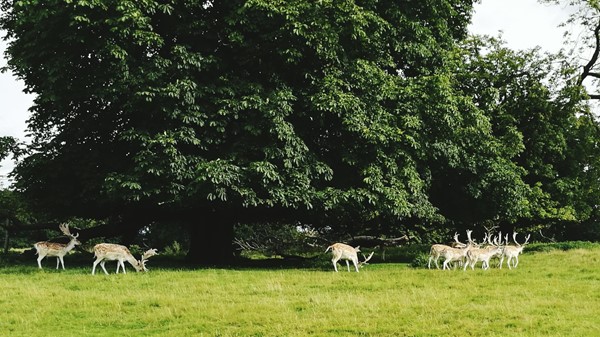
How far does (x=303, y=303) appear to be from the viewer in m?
13.5

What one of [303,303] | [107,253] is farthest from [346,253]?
[107,253]

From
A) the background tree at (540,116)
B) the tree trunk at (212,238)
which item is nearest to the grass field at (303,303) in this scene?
the tree trunk at (212,238)

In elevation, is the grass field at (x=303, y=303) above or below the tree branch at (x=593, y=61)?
below

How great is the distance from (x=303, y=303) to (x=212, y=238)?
11476mm

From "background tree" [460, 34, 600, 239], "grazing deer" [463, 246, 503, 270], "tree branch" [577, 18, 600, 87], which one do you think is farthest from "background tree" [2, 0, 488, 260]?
"tree branch" [577, 18, 600, 87]

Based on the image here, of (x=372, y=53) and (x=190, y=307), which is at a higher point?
(x=372, y=53)

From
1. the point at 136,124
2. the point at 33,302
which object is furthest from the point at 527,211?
the point at 33,302

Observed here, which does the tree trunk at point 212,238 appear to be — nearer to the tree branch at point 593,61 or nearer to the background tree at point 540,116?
the background tree at point 540,116

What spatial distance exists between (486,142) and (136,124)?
44.6ft

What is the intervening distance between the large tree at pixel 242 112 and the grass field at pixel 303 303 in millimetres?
3050

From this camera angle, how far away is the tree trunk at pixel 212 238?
23.9 meters

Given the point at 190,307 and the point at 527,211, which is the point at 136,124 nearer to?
the point at 190,307

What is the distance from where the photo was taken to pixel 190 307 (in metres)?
13.1

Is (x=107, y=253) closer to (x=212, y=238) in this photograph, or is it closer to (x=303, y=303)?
(x=212, y=238)
